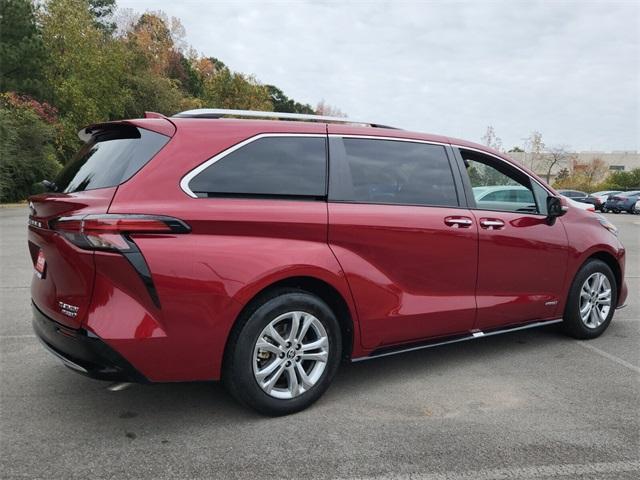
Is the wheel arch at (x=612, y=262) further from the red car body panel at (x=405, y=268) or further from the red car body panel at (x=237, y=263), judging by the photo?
the red car body panel at (x=405, y=268)

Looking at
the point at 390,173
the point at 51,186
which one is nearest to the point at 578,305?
the point at 390,173

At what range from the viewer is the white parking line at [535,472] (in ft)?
8.73

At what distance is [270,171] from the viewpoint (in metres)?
3.29

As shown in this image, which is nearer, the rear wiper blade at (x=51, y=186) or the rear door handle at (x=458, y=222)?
the rear wiper blade at (x=51, y=186)

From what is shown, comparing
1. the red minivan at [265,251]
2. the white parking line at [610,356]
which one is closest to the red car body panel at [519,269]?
the red minivan at [265,251]

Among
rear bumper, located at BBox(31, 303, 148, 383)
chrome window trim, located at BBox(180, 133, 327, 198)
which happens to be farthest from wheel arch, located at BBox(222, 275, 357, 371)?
chrome window trim, located at BBox(180, 133, 327, 198)

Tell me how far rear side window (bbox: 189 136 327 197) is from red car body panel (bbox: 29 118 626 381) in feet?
0.22

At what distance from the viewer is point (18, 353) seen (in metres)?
4.36

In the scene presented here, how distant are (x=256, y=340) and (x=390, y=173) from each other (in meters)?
1.50

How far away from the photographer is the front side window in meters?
4.25

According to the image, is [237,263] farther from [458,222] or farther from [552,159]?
[552,159]

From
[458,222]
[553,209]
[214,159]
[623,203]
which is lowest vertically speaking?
[458,222]

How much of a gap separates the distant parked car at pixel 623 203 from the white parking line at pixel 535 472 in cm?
3515

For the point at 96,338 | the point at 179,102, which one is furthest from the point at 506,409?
the point at 179,102
